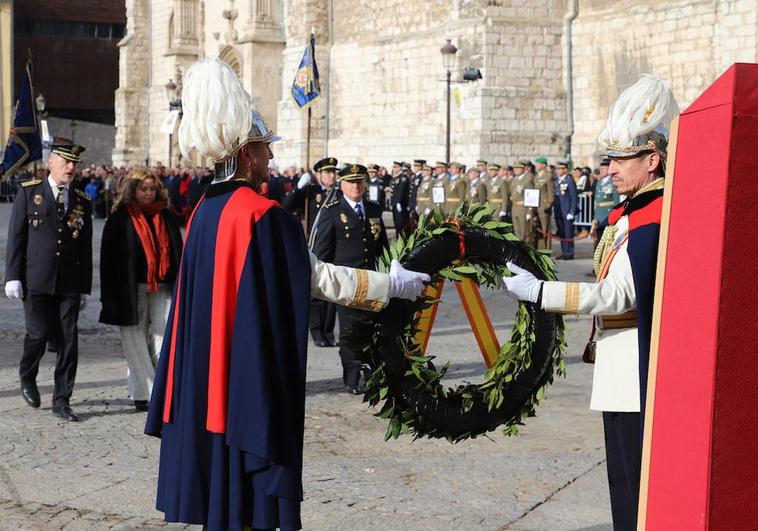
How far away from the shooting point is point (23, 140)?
42.3 ft

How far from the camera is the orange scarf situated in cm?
756

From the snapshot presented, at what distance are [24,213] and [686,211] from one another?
5.87m

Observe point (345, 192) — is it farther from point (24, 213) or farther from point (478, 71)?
point (478, 71)

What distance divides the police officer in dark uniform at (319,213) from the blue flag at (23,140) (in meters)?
2.86

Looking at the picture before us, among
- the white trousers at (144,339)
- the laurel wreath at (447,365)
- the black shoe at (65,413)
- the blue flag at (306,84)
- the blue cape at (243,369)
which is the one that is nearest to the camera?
the blue cape at (243,369)

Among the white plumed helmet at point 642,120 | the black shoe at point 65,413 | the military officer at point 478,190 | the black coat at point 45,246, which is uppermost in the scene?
the white plumed helmet at point 642,120

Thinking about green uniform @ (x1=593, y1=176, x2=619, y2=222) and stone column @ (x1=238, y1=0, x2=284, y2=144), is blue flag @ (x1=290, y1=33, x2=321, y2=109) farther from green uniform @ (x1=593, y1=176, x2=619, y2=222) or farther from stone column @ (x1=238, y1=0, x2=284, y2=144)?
stone column @ (x1=238, y1=0, x2=284, y2=144)

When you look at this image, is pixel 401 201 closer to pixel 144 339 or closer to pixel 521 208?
pixel 521 208

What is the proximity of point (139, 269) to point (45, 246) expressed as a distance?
58 centimetres

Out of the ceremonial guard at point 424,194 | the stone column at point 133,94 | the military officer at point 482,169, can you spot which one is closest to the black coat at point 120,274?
the military officer at point 482,169

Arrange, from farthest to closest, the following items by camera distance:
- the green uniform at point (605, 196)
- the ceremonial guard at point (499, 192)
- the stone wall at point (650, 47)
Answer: the stone wall at point (650, 47) < the ceremonial guard at point (499, 192) < the green uniform at point (605, 196)

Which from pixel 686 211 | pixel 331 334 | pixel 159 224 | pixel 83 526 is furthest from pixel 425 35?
pixel 686 211

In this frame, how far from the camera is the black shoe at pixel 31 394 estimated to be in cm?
769

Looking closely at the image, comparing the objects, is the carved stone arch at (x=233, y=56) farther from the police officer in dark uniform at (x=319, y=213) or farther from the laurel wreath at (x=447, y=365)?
the laurel wreath at (x=447, y=365)
